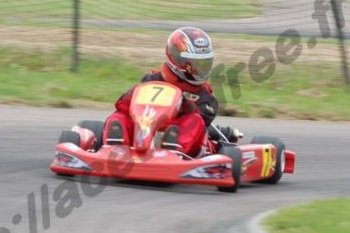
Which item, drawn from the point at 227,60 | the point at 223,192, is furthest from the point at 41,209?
the point at 227,60

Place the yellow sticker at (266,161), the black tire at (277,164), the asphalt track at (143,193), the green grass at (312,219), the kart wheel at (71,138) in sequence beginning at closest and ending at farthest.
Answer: the green grass at (312,219), the asphalt track at (143,193), the kart wheel at (71,138), the yellow sticker at (266,161), the black tire at (277,164)

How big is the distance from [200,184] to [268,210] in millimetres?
776

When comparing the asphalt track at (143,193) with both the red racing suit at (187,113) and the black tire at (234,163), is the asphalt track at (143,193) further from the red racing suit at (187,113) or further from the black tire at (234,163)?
the red racing suit at (187,113)

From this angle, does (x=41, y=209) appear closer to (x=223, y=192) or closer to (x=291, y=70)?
(x=223, y=192)

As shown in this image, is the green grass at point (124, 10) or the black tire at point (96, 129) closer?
the black tire at point (96, 129)

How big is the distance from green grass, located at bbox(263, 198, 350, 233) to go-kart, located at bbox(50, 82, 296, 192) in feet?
3.25

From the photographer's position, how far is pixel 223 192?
888 cm

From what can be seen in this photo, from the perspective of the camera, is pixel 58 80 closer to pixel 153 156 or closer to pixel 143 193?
pixel 153 156

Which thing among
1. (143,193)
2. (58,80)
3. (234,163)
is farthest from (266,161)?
(58,80)

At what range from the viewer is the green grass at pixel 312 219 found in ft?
22.9

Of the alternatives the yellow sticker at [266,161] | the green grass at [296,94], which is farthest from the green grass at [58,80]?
the yellow sticker at [266,161]

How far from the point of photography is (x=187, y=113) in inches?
363

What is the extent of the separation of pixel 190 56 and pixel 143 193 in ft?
4.97

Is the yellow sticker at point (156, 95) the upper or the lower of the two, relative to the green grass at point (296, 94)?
upper
